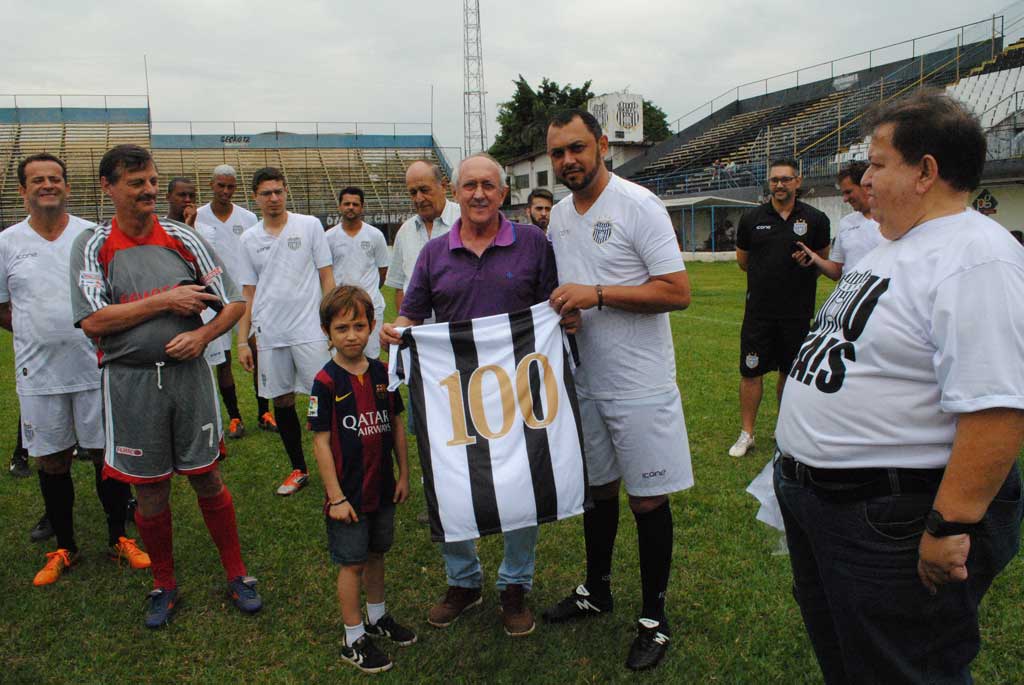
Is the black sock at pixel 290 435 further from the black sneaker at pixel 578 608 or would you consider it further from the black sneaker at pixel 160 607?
the black sneaker at pixel 578 608

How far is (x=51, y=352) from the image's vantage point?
414cm

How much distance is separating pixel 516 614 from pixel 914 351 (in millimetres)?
2309

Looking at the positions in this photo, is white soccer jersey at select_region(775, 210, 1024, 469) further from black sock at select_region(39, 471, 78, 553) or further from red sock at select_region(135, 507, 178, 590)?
black sock at select_region(39, 471, 78, 553)

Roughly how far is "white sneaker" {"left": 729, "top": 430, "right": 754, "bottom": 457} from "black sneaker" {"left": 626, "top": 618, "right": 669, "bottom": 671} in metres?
2.79

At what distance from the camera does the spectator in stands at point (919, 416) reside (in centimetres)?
164

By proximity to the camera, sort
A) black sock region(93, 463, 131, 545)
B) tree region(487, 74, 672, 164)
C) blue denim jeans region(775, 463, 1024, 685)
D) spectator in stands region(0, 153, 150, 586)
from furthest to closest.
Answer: tree region(487, 74, 672, 164), black sock region(93, 463, 131, 545), spectator in stands region(0, 153, 150, 586), blue denim jeans region(775, 463, 1024, 685)

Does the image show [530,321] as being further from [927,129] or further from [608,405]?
[927,129]

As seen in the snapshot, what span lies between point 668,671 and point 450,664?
95 cm

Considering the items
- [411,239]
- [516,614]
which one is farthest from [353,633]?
[411,239]

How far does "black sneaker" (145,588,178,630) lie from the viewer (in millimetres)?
3510

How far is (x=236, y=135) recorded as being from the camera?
4559 cm

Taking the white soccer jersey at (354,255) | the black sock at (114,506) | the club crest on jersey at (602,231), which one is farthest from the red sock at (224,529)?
the white soccer jersey at (354,255)

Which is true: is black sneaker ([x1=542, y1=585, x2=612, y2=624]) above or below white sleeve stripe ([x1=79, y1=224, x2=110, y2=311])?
below

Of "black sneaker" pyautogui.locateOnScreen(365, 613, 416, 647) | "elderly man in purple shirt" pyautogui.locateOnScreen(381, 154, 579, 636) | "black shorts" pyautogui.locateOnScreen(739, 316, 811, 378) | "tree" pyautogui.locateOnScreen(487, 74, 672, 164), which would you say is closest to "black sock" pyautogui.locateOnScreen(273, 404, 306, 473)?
"black sneaker" pyautogui.locateOnScreen(365, 613, 416, 647)
